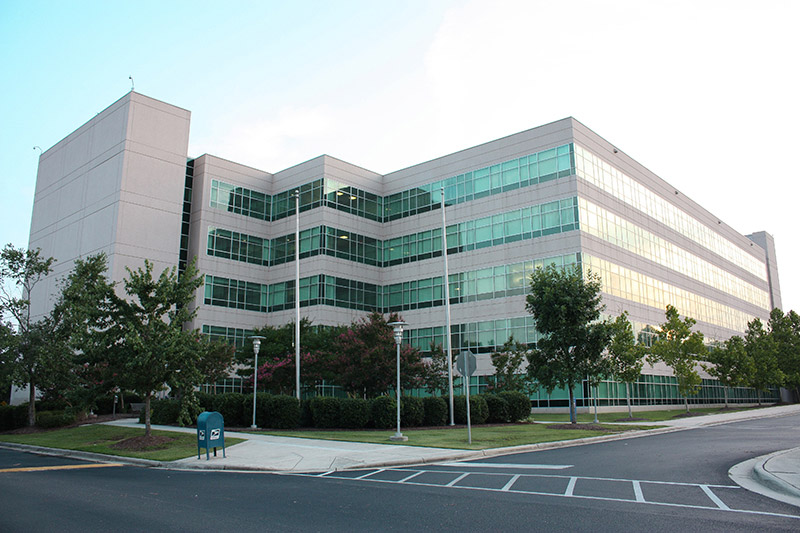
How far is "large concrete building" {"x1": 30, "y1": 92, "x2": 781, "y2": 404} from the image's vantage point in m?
47.0

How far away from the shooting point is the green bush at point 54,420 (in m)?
30.5

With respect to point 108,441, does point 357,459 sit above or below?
above

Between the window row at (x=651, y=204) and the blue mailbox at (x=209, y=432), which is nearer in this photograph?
the blue mailbox at (x=209, y=432)

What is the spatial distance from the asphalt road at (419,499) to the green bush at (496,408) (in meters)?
15.0

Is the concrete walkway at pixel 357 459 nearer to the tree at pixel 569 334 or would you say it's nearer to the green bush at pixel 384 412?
the green bush at pixel 384 412

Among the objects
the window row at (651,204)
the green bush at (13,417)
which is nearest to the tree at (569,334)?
the window row at (651,204)

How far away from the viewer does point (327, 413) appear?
27031 millimetres

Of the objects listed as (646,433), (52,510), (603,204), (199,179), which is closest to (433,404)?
(646,433)

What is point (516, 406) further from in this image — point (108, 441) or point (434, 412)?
point (108, 441)

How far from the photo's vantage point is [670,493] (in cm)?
1010

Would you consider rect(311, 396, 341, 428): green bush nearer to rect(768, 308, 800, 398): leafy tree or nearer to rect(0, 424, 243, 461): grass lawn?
rect(0, 424, 243, 461): grass lawn

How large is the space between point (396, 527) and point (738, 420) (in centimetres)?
3372

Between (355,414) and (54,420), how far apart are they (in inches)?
631

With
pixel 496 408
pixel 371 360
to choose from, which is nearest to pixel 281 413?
pixel 371 360
